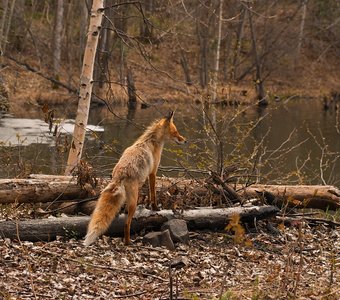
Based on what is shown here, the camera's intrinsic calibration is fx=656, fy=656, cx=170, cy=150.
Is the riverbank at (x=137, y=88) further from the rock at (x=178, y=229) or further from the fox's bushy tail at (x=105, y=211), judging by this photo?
the fox's bushy tail at (x=105, y=211)

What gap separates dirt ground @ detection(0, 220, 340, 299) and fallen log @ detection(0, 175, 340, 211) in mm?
925

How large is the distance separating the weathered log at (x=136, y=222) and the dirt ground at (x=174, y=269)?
149 millimetres

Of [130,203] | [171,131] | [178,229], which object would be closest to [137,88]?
[171,131]

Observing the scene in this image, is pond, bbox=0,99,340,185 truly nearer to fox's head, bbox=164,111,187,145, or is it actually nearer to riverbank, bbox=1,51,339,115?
riverbank, bbox=1,51,339,115

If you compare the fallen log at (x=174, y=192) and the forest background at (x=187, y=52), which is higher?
the forest background at (x=187, y=52)

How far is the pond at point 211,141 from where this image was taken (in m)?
13.6

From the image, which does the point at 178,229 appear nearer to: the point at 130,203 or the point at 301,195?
the point at 130,203

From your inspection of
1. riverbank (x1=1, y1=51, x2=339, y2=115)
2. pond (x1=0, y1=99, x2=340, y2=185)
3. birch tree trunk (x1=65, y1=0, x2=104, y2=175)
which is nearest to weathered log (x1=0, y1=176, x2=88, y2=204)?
pond (x1=0, y1=99, x2=340, y2=185)

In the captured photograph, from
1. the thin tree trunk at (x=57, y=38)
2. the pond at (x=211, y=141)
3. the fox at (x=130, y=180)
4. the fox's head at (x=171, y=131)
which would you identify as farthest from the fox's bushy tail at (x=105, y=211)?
the thin tree trunk at (x=57, y=38)

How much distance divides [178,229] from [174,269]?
1.21m

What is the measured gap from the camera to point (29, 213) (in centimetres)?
1012

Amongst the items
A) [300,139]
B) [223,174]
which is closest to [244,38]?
[300,139]

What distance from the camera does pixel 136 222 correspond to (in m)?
9.52

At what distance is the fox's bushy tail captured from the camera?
330 inches
